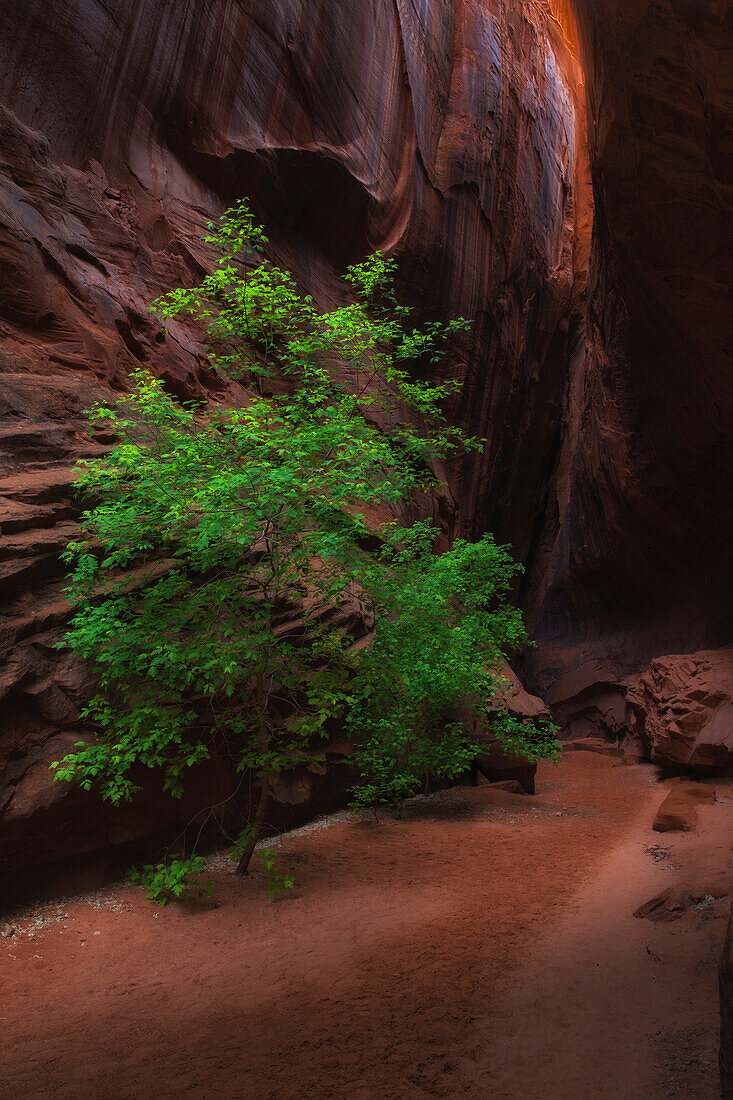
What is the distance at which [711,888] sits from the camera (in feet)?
18.3

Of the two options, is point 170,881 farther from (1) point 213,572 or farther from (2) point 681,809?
(2) point 681,809

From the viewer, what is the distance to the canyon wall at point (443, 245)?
251 inches

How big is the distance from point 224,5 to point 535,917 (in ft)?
61.2

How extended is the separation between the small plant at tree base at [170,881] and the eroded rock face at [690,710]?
10.6m

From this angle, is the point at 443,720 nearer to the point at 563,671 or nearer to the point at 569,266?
the point at 563,671

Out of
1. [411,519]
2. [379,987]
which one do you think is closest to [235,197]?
[411,519]

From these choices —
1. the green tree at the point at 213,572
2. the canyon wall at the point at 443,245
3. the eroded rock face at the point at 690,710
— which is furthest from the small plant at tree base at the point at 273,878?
the eroded rock face at the point at 690,710

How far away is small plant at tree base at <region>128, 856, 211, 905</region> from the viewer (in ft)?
19.6

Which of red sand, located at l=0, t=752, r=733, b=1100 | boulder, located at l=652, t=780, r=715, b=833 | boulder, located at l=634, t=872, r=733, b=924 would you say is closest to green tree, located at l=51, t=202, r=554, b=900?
red sand, located at l=0, t=752, r=733, b=1100

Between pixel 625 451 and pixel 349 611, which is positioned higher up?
pixel 625 451

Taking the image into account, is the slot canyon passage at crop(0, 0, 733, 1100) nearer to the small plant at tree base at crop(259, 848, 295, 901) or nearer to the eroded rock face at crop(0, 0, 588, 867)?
the eroded rock face at crop(0, 0, 588, 867)

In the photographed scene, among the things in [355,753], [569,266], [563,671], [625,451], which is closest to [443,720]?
[355,753]

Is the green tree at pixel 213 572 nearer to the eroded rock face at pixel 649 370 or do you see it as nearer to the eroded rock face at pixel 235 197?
the eroded rock face at pixel 235 197

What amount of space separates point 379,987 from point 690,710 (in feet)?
37.5
